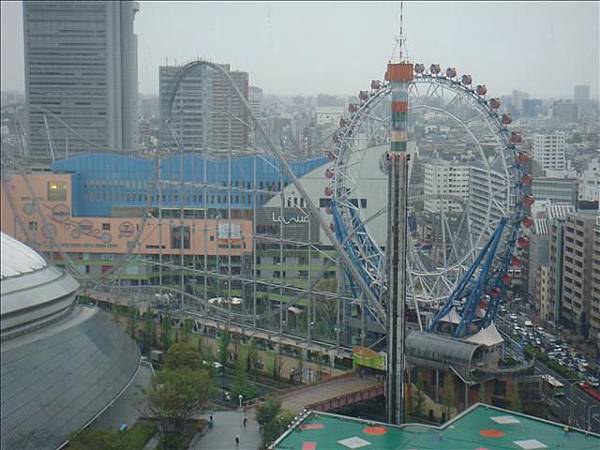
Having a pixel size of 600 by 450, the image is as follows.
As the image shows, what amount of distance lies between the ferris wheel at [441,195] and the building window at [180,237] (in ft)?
8.78

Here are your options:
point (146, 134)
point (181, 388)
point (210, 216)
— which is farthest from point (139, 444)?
point (146, 134)

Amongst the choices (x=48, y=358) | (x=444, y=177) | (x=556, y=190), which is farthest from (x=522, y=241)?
(x=556, y=190)

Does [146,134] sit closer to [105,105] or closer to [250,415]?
[105,105]

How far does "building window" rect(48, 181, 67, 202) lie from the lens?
41.4 ft

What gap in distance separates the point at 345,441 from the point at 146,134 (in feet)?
56.4

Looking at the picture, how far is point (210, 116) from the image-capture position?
596 inches

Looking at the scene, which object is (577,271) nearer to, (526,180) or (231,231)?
(526,180)

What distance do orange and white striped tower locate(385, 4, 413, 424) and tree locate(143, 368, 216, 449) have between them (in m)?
1.42

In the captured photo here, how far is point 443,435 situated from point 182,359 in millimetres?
2633

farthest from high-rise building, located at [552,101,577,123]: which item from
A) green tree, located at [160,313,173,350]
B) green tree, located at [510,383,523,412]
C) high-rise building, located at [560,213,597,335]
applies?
green tree, located at [160,313,173,350]

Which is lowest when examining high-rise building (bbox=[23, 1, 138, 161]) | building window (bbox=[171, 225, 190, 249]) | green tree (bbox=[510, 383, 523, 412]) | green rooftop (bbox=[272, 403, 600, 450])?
green tree (bbox=[510, 383, 523, 412])

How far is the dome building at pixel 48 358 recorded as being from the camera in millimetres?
5645

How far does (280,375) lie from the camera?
851cm

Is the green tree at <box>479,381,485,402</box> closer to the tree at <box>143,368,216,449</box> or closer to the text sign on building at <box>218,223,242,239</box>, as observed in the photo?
the tree at <box>143,368,216,449</box>
